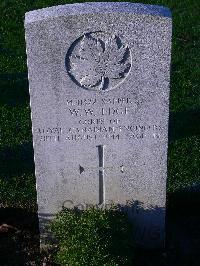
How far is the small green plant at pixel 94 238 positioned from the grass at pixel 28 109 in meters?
0.94

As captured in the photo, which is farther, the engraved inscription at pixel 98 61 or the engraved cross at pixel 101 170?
the engraved cross at pixel 101 170

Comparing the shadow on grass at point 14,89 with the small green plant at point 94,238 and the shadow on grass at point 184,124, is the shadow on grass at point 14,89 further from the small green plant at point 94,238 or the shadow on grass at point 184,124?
the small green plant at point 94,238

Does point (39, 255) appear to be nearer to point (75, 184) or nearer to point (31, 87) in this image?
point (75, 184)

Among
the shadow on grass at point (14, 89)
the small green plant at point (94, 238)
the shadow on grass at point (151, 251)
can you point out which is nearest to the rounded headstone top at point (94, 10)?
the small green plant at point (94, 238)

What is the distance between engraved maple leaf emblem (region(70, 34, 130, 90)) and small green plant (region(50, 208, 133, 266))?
1.09 metres

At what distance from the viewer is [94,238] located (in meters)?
5.03

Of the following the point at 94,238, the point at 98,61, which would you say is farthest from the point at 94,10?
the point at 94,238

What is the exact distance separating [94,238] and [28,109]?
301 centimetres

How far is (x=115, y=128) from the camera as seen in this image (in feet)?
17.0

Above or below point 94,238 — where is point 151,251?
below

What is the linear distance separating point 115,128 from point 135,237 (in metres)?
1.16

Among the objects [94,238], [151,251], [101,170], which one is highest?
[101,170]

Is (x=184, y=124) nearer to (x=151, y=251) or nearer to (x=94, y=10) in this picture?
(x=151, y=251)

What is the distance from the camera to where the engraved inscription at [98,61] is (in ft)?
15.8
